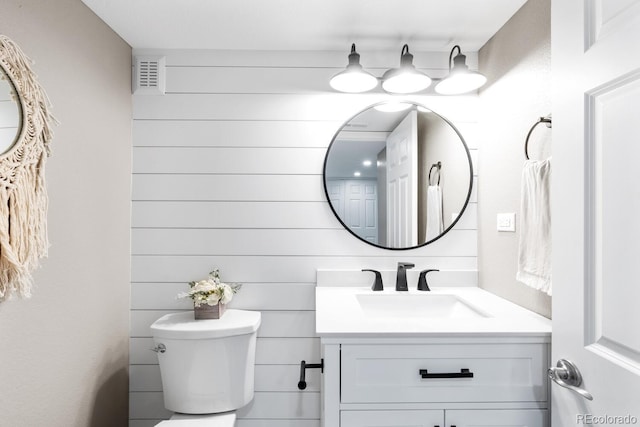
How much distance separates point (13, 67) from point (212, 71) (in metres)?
0.93

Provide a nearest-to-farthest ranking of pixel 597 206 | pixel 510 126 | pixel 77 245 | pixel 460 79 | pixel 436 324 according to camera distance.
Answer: pixel 597 206 < pixel 436 324 < pixel 77 245 < pixel 510 126 < pixel 460 79

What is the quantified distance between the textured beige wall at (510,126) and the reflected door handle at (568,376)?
481mm

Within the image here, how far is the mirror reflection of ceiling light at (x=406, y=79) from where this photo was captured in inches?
66.8

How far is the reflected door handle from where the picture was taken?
2.72 ft

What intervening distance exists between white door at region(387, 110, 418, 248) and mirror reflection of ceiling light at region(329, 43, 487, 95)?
0.17 meters

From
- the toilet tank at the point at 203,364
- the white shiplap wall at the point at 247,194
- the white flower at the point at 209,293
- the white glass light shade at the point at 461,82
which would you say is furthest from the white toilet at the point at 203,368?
the white glass light shade at the point at 461,82

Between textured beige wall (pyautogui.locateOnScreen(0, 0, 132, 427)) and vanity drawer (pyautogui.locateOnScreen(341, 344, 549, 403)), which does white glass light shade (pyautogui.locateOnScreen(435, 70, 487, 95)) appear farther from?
textured beige wall (pyautogui.locateOnScreen(0, 0, 132, 427))

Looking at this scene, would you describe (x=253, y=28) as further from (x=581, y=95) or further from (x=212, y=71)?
(x=581, y=95)

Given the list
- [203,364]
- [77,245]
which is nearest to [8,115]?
[77,245]

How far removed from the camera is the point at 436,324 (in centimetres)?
125

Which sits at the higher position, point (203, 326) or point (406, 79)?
point (406, 79)

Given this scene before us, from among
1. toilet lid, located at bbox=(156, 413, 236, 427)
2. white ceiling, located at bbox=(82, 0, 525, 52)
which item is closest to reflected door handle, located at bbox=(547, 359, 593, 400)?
toilet lid, located at bbox=(156, 413, 236, 427)

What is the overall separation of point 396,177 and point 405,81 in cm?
48

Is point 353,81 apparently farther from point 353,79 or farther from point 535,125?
point 535,125
